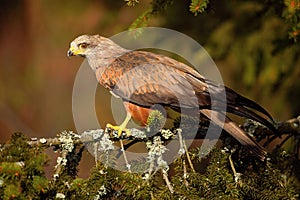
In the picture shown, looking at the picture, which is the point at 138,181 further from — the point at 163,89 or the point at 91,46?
the point at 91,46

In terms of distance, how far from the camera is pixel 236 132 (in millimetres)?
2449

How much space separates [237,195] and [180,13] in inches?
84.3

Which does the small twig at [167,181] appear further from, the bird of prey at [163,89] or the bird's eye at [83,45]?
the bird's eye at [83,45]

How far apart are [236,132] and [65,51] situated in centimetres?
423

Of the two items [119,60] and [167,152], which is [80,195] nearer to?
[167,152]

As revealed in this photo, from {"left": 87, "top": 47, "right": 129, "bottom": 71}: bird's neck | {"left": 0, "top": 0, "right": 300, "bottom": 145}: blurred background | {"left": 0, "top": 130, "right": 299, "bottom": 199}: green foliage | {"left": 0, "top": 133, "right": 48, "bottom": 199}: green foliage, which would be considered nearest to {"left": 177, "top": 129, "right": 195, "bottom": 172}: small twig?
{"left": 0, "top": 130, "right": 299, "bottom": 199}: green foliage

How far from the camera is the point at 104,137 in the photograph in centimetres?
216

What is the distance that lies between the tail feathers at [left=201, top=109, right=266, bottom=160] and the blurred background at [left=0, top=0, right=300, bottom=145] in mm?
1213

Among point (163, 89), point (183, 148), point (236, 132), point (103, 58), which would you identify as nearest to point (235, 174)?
point (183, 148)

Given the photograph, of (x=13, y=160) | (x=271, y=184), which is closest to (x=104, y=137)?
(x=13, y=160)

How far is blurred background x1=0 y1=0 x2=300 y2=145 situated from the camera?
146 inches

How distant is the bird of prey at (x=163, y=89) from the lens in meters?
2.37

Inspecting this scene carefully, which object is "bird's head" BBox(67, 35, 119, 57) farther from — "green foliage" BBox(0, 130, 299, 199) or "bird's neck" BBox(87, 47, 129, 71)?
"green foliage" BBox(0, 130, 299, 199)

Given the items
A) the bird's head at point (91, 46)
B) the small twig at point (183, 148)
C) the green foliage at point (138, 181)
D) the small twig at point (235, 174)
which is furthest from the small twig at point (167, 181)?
the bird's head at point (91, 46)
